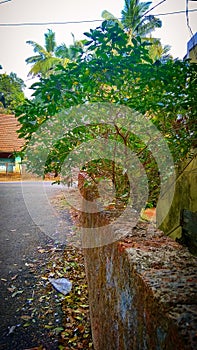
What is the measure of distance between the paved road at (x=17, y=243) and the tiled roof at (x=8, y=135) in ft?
31.6

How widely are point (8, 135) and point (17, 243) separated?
50.8ft

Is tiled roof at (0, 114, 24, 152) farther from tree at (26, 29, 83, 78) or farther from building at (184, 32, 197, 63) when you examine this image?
building at (184, 32, 197, 63)

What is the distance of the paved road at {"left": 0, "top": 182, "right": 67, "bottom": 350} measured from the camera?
94.3 inches

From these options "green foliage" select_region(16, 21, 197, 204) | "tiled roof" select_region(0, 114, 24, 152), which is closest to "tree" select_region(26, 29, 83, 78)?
"tiled roof" select_region(0, 114, 24, 152)

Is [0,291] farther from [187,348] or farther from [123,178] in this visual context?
[187,348]

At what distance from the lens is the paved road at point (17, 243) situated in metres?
2.39

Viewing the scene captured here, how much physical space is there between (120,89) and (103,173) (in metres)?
0.91

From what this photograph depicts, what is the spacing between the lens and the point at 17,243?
452 cm

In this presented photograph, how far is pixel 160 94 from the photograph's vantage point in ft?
5.50

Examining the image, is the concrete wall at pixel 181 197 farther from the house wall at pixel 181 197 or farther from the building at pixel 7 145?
the building at pixel 7 145

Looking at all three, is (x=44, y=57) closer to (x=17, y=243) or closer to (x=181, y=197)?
(x=17, y=243)

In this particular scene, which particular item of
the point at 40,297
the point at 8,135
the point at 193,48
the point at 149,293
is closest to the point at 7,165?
Result: the point at 8,135

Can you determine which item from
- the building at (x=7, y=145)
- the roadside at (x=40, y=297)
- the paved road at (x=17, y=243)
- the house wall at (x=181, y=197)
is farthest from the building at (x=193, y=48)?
the building at (x=7, y=145)

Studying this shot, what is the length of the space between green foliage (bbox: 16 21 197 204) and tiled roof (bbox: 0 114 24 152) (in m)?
16.7
